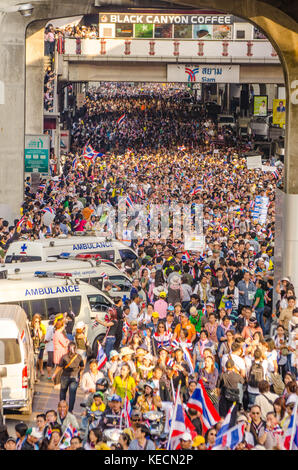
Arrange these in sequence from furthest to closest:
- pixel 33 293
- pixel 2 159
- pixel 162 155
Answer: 1. pixel 162 155
2. pixel 2 159
3. pixel 33 293

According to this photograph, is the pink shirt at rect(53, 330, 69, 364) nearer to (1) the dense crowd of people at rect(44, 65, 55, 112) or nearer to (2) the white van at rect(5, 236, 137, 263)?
(2) the white van at rect(5, 236, 137, 263)

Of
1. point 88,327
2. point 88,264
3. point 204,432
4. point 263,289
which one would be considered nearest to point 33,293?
point 88,327

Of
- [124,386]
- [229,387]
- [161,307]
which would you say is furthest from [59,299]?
[229,387]

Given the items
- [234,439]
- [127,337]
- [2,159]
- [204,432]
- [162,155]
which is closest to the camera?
[234,439]

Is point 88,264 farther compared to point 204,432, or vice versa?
point 88,264

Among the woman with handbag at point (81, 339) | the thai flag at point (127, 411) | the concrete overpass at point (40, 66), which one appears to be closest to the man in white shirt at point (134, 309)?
the woman with handbag at point (81, 339)

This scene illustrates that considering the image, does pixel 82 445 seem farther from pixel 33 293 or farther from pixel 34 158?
pixel 34 158

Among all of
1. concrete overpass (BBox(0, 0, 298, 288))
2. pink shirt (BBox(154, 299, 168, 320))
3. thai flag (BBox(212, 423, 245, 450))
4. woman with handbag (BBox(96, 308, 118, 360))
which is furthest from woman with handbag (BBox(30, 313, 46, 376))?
thai flag (BBox(212, 423, 245, 450))
